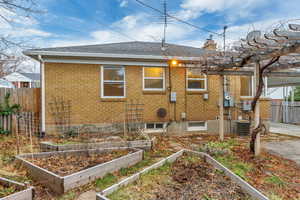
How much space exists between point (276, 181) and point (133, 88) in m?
5.77

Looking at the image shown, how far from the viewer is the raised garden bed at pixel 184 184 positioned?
295 cm

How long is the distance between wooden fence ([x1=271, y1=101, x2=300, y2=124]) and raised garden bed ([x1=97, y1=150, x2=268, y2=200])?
38.4 ft

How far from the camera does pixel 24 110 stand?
297 inches

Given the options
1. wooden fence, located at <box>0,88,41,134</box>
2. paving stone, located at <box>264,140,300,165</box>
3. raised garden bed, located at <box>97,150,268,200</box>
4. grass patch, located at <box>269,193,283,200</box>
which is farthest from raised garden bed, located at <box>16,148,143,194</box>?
paving stone, located at <box>264,140,300,165</box>

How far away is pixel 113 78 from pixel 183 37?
28.6 ft

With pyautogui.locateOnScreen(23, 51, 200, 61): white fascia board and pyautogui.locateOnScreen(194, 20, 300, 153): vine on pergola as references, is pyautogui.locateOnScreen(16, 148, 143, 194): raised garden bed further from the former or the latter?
pyautogui.locateOnScreen(23, 51, 200, 61): white fascia board

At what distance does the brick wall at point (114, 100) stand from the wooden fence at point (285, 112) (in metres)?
6.72

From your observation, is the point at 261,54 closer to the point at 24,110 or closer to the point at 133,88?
the point at 133,88

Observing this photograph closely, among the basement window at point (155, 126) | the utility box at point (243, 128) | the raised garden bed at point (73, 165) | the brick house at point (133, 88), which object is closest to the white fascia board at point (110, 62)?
the brick house at point (133, 88)

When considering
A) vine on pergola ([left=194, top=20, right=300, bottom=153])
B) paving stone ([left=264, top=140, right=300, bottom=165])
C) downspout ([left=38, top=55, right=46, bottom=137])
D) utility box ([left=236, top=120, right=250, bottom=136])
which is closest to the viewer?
vine on pergola ([left=194, top=20, right=300, bottom=153])

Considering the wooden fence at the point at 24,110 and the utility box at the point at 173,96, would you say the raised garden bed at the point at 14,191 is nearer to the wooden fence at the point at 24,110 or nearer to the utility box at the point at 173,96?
the wooden fence at the point at 24,110

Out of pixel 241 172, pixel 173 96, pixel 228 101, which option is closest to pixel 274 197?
pixel 241 172

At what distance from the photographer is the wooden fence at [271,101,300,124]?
1232 cm

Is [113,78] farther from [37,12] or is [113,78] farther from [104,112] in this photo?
[37,12]
